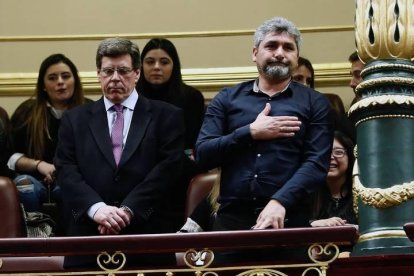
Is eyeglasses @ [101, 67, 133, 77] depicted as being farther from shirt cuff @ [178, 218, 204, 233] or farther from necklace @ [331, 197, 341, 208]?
necklace @ [331, 197, 341, 208]

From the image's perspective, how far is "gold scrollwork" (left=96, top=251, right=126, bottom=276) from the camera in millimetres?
4098

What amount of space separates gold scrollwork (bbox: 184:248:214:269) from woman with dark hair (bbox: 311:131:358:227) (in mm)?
824

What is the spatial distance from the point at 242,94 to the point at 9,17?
3.52 m

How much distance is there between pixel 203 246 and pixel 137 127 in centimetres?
92

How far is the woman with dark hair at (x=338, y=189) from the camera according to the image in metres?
4.97

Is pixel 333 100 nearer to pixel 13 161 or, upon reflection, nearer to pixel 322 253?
pixel 13 161

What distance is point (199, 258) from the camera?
4.07 m

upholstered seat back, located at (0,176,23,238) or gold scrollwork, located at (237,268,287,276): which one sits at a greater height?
upholstered seat back, located at (0,176,23,238)

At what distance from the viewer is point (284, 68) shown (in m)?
4.55

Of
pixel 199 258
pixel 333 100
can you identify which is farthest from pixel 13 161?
pixel 199 258

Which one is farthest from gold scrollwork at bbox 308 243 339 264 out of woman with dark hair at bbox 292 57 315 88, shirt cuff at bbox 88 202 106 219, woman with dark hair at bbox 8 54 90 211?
woman with dark hair at bbox 292 57 315 88

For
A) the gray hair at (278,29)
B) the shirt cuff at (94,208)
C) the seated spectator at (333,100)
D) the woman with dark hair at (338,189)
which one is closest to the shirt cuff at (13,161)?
the seated spectator at (333,100)

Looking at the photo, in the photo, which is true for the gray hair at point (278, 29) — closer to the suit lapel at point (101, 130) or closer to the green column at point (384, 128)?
the green column at point (384, 128)

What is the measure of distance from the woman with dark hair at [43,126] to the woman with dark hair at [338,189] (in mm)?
1333
